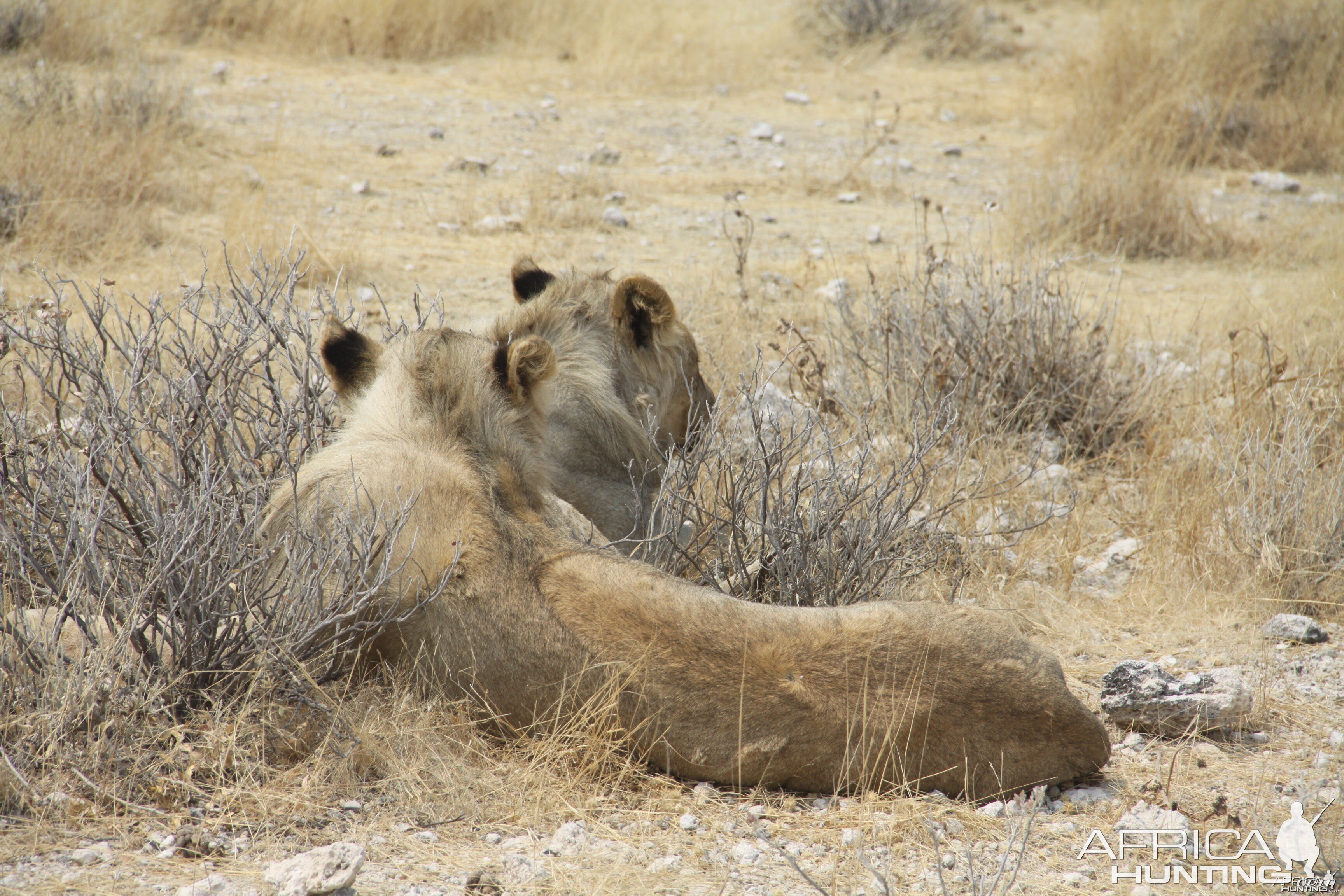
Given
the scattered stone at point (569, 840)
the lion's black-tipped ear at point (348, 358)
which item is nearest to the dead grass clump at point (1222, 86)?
the lion's black-tipped ear at point (348, 358)

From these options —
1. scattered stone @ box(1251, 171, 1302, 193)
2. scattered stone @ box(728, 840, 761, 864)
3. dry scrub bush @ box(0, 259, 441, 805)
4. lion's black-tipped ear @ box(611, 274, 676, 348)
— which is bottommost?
scattered stone @ box(728, 840, 761, 864)

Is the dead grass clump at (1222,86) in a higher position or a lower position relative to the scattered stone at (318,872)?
higher

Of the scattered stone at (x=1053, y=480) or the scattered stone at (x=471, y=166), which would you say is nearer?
the scattered stone at (x=1053, y=480)

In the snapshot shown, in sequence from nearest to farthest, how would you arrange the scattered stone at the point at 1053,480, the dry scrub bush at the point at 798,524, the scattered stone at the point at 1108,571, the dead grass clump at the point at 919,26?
the dry scrub bush at the point at 798,524
the scattered stone at the point at 1108,571
the scattered stone at the point at 1053,480
the dead grass clump at the point at 919,26

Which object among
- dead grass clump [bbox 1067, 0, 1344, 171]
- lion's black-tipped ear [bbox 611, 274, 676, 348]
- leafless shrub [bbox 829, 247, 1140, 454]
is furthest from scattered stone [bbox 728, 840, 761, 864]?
dead grass clump [bbox 1067, 0, 1344, 171]

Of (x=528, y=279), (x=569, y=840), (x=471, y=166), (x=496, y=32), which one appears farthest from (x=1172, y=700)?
(x=496, y=32)

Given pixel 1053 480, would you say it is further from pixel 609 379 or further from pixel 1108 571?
pixel 609 379

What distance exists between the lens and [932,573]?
14.3 ft

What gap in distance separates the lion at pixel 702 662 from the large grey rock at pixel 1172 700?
0.44 m

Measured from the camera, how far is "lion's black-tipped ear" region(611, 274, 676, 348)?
434 cm

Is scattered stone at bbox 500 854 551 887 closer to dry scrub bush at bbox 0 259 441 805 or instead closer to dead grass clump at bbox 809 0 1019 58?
dry scrub bush at bbox 0 259 441 805

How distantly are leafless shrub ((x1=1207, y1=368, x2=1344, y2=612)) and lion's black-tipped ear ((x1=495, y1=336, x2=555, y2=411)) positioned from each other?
2877 mm

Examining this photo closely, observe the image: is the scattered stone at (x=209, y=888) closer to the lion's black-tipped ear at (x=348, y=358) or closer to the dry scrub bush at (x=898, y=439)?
the lion's black-tipped ear at (x=348, y=358)

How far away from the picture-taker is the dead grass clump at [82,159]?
681 centimetres
